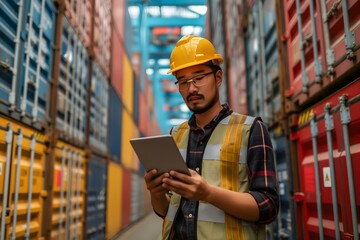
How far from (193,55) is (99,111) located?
5184 mm

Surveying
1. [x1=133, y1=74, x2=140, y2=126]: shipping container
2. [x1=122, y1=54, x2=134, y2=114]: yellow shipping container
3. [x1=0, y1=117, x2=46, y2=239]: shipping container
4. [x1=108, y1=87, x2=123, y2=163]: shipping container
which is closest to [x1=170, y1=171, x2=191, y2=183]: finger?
[x1=0, y1=117, x2=46, y2=239]: shipping container

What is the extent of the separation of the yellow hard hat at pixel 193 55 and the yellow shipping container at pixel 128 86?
25.8ft

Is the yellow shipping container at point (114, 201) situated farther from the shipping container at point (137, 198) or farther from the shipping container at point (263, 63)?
the shipping container at point (263, 63)

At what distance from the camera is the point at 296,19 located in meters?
3.69

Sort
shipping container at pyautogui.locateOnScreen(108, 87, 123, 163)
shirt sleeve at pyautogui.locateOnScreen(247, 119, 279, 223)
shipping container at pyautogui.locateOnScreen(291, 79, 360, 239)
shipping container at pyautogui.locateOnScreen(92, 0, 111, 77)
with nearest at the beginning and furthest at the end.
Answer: shirt sleeve at pyautogui.locateOnScreen(247, 119, 279, 223), shipping container at pyautogui.locateOnScreen(291, 79, 360, 239), shipping container at pyautogui.locateOnScreen(92, 0, 111, 77), shipping container at pyautogui.locateOnScreen(108, 87, 123, 163)

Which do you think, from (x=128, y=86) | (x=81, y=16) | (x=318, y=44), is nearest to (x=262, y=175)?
(x=318, y=44)

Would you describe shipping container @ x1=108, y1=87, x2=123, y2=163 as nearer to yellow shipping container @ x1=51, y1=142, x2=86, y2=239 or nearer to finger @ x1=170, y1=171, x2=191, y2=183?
yellow shipping container @ x1=51, y1=142, x2=86, y2=239

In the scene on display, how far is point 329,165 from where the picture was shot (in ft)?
8.97

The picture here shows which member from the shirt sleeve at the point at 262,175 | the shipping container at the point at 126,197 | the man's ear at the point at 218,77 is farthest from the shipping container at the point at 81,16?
the shipping container at the point at 126,197

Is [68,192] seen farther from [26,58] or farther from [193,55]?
[193,55]

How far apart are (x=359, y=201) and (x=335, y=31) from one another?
1.28m

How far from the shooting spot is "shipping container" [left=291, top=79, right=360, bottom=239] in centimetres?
239

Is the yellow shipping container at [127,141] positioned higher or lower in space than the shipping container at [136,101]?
lower

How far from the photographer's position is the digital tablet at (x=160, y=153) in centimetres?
155
